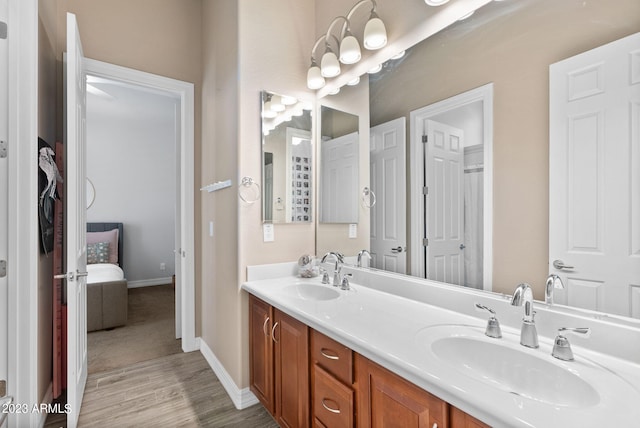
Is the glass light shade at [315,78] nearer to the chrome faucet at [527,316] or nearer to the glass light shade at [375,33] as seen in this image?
the glass light shade at [375,33]

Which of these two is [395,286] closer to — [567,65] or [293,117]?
[567,65]

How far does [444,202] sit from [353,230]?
702 mm

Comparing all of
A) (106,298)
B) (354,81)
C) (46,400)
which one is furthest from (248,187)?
(106,298)

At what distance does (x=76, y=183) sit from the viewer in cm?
171

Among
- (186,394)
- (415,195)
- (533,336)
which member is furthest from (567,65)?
(186,394)

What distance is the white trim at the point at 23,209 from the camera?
1471 mm

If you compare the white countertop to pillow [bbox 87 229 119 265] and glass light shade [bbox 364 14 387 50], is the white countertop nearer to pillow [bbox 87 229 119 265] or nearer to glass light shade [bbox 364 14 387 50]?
glass light shade [bbox 364 14 387 50]

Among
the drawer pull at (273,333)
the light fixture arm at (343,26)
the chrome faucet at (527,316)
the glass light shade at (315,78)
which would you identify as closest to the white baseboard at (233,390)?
the drawer pull at (273,333)

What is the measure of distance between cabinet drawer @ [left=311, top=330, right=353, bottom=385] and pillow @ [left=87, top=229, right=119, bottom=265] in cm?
439

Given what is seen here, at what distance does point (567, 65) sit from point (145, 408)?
2.75 m

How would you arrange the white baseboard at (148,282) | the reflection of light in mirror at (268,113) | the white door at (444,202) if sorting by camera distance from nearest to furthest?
1. the white door at (444,202)
2. the reflection of light in mirror at (268,113)
3. the white baseboard at (148,282)

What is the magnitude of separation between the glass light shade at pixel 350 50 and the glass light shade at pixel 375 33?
11cm

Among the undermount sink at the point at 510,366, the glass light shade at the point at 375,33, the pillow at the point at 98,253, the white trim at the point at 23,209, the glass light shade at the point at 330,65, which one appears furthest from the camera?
the pillow at the point at 98,253

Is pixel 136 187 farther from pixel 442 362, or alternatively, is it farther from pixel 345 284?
pixel 442 362
